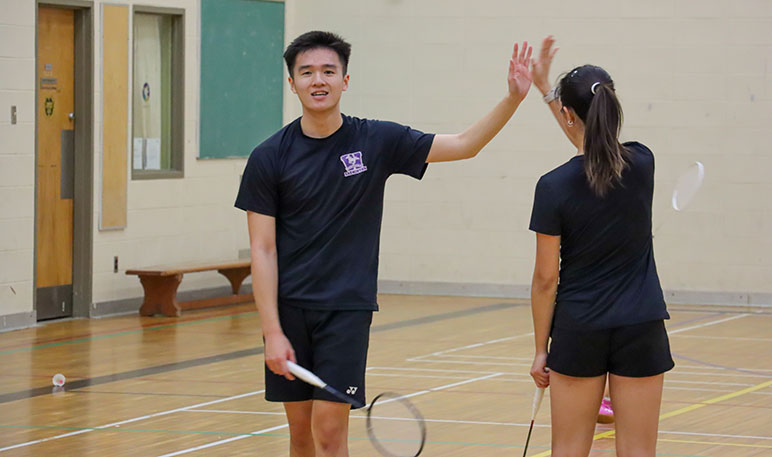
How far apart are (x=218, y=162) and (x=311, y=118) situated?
34.0 feet

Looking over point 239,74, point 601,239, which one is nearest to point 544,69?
point 601,239

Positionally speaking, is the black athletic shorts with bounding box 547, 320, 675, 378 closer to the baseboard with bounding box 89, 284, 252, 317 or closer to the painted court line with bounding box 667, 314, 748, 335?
the painted court line with bounding box 667, 314, 748, 335

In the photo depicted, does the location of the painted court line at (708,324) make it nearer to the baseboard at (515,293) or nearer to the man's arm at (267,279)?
the baseboard at (515,293)

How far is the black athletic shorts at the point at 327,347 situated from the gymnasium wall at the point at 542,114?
10562 millimetres

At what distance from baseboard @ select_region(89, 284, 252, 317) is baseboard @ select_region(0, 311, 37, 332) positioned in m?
0.80

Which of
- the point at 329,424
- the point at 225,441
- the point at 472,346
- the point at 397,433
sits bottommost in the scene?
the point at 472,346

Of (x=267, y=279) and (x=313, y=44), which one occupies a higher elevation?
(x=313, y=44)

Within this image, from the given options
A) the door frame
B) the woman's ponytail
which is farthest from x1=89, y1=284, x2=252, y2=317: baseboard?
the woman's ponytail

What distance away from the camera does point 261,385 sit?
372 inches

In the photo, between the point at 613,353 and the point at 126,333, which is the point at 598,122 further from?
the point at 126,333

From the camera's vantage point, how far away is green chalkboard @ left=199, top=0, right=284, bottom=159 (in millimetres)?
14664

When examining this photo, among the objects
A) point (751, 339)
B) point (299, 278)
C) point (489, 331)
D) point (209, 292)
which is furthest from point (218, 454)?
point (209, 292)

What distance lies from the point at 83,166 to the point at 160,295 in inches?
62.9

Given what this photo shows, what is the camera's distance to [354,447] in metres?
7.37
